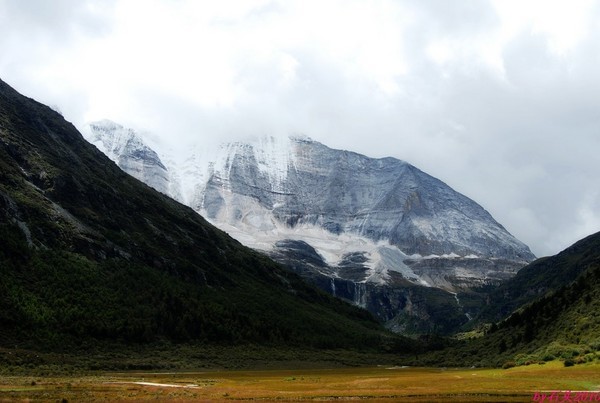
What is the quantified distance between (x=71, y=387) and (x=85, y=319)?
97400 millimetres

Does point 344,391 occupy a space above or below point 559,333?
below

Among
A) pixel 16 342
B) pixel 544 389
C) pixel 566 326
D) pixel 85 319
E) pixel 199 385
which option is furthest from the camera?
pixel 85 319

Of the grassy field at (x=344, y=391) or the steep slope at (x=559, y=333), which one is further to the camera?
the steep slope at (x=559, y=333)

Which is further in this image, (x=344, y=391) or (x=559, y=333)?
(x=559, y=333)

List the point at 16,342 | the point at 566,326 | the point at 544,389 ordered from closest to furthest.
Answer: the point at 544,389 → the point at 566,326 → the point at 16,342

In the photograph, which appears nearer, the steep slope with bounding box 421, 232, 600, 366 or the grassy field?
the grassy field

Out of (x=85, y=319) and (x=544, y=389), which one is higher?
(x=85, y=319)

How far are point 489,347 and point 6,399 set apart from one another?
15372cm

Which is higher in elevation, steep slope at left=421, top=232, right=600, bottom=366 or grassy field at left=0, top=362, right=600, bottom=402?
steep slope at left=421, top=232, right=600, bottom=366

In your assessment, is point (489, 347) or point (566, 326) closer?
point (566, 326)

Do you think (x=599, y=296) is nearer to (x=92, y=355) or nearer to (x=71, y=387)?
(x=71, y=387)

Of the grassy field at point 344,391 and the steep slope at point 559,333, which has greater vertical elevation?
the steep slope at point 559,333

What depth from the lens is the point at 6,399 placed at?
80.5m

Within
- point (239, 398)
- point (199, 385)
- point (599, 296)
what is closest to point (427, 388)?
point (239, 398)
